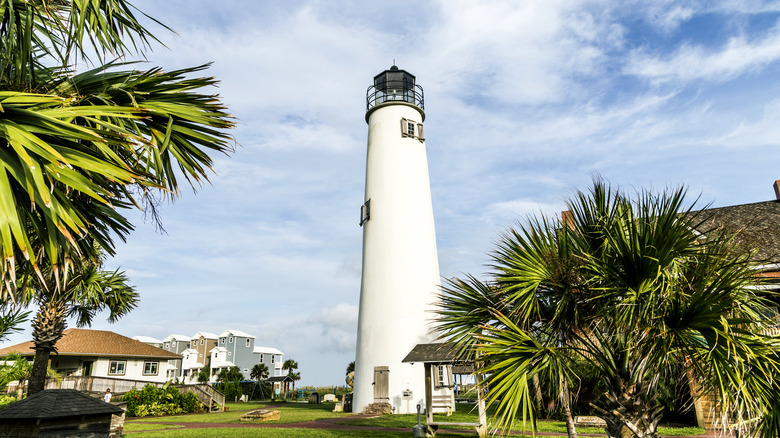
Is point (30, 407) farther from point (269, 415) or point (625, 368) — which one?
point (269, 415)

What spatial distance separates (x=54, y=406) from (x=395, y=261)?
19.1 metres

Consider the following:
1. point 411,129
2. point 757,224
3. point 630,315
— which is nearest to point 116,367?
point 411,129

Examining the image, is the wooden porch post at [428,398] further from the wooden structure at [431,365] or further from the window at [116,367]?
the window at [116,367]

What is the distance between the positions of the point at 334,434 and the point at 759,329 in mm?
12198

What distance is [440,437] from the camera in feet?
51.0

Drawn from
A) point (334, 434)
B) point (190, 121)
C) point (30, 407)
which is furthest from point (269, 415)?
point (190, 121)

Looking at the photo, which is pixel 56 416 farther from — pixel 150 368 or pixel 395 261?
pixel 150 368

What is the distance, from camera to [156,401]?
2577 centimetres

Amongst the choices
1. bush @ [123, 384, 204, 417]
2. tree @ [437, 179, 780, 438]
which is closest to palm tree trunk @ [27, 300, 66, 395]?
bush @ [123, 384, 204, 417]

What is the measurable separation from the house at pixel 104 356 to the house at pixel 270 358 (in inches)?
1297

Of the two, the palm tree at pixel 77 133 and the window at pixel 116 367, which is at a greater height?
the palm tree at pixel 77 133

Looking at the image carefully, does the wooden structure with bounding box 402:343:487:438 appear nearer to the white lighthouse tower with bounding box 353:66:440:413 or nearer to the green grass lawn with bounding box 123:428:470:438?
the green grass lawn with bounding box 123:428:470:438

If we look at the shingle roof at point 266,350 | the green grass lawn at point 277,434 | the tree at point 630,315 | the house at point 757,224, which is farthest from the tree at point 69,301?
the shingle roof at point 266,350

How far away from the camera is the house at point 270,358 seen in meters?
70.4
